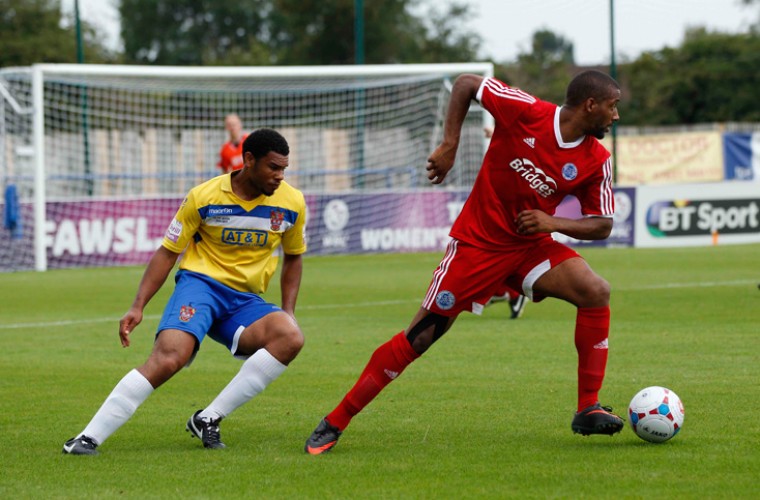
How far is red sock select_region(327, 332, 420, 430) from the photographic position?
21.4ft

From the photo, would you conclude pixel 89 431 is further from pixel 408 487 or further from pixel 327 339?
pixel 327 339

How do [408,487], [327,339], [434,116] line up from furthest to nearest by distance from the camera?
[434,116]
[327,339]
[408,487]

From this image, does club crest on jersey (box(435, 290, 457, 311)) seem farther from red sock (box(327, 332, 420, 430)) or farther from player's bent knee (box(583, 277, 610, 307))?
player's bent knee (box(583, 277, 610, 307))

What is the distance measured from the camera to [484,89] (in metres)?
6.56

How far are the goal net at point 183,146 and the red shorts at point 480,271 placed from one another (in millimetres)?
13759

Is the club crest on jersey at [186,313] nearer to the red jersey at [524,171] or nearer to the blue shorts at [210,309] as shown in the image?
the blue shorts at [210,309]

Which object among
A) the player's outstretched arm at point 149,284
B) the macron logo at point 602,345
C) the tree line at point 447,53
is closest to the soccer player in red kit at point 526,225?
the macron logo at point 602,345

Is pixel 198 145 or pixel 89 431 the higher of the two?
pixel 198 145

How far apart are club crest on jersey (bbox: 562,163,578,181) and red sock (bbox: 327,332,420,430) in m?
1.17

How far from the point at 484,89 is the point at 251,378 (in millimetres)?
1896

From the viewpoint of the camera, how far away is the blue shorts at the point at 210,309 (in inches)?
257

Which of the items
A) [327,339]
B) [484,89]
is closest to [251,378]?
[484,89]

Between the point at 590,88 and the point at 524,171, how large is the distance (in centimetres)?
54

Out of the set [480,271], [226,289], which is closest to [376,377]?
[480,271]
